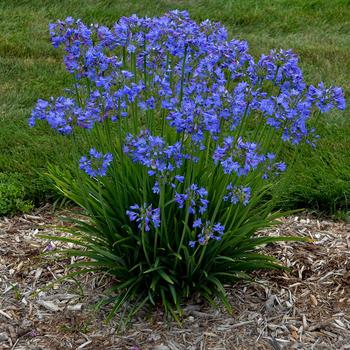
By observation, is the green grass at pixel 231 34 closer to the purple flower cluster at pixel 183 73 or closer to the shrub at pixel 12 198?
the shrub at pixel 12 198

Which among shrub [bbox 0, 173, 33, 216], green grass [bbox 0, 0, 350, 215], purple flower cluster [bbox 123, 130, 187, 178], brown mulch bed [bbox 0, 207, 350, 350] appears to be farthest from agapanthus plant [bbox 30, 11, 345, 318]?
shrub [bbox 0, 173, 33, 216]

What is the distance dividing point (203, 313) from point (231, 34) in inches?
195

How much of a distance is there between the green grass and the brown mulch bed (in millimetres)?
703

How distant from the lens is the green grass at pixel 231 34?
4.44m

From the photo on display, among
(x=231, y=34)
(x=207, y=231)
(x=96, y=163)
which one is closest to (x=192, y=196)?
(x=207, y=231)

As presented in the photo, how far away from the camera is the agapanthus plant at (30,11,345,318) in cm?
263

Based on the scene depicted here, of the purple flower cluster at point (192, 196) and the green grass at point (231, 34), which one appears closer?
the purple flower cluster at point (192, 196)

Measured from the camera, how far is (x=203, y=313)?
3.27 metres

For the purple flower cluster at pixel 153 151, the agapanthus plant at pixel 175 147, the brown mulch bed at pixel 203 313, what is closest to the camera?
the purple flower cluster at pixel 153 151

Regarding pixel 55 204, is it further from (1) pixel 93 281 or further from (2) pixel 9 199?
(1) pixel 93 281

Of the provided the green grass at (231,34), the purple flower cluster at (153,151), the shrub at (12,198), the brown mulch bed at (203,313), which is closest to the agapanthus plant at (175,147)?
the purple flower cluster at (153,151)

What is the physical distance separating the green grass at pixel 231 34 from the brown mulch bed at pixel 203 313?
2.30 feet

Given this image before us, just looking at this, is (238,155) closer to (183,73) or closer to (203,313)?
(183,73)

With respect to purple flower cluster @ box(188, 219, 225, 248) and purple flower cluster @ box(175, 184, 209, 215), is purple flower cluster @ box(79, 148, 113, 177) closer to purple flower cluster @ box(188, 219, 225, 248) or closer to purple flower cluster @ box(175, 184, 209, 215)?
purple flower cluster @ box(175, 184, 209, 215)
